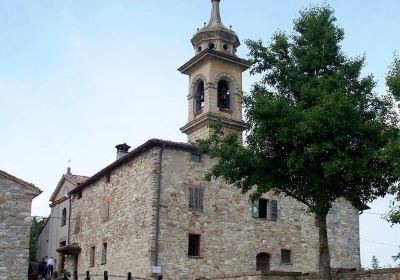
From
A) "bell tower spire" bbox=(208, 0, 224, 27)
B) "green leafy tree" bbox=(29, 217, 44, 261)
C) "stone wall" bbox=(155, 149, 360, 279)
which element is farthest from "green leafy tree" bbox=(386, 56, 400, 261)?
"green leafy tree" bbox=(29, 217, 44, 261)

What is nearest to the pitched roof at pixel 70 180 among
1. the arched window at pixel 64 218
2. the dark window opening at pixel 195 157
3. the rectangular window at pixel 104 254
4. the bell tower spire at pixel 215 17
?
the arched window at pixel 64 218

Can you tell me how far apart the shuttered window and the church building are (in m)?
0.05

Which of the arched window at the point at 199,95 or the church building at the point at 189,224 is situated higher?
the arched window at the point at 199,95

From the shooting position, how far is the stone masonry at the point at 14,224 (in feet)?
79.1

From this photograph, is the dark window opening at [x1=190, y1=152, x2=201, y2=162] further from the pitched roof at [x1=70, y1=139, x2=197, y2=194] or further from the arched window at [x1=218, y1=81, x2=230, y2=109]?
the arched window at [x1=218, y1=81, x2=230, y2=109]

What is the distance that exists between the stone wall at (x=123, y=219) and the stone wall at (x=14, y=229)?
A: 19.2 ft

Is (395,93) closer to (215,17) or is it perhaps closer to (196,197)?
Answer: (196,197)

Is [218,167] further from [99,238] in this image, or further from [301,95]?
→ [99,238]

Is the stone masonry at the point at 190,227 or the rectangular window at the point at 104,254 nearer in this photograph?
the stone masonry at the point at 190,227

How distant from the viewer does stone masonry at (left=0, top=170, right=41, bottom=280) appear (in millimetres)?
24109

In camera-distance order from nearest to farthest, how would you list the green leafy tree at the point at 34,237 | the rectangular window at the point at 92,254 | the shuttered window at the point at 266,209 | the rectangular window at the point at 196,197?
the rectangular window at the point at 196,197, the shuttered window at the point at 266,209, the rectangular window at the point at 92,254, the green leafy tree at the point at 34,237

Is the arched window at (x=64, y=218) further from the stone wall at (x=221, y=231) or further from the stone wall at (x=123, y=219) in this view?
the stone wall at (x=221, y=231)

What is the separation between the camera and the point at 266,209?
103 feet

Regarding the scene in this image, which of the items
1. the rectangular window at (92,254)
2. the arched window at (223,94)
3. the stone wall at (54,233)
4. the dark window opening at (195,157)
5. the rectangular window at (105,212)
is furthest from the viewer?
the stone wall at (54,233)
